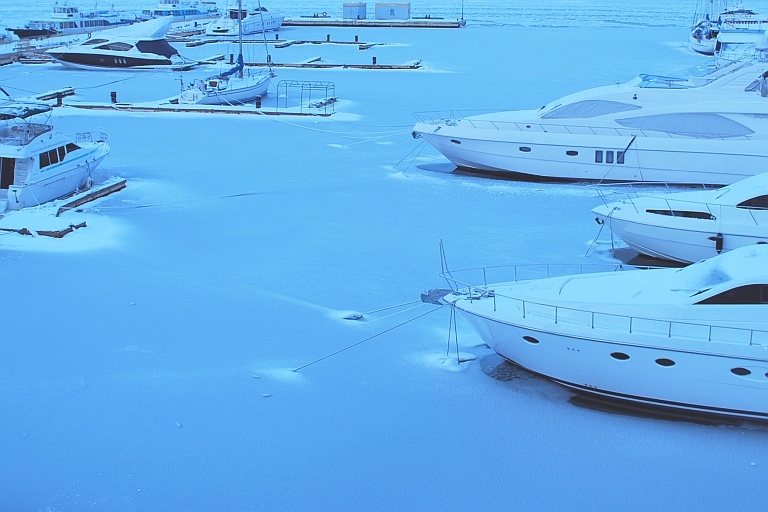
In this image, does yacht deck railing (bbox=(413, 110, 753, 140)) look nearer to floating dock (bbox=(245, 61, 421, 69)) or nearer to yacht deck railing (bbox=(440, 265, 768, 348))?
yacht deck railing (bbox=(440, 265, 768, 348))

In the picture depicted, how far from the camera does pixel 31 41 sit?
175 feet

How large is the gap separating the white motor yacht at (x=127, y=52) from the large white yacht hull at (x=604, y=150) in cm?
2359

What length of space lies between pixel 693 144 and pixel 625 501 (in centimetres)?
1251

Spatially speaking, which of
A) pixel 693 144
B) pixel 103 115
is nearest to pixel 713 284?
pixel 693 144

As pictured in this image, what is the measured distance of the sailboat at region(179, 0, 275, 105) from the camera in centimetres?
2914

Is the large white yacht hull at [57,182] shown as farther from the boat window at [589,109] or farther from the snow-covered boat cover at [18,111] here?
the boat window at [589,109]

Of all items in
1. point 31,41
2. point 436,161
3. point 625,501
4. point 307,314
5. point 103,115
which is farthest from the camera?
point 31,41

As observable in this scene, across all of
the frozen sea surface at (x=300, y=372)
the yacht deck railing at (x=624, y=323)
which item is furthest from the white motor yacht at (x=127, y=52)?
the yacht deck railing at (x=624, y=323)

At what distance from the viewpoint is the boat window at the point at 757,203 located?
13.0 m

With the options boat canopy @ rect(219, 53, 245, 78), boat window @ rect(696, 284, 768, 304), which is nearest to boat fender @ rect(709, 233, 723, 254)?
boat window @ rect(696, 284, 768, 304)

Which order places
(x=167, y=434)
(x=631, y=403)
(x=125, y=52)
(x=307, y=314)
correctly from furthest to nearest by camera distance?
(x=125, y=52), (x=307, y=314), (x=631, y=403), (x=167, y=434)

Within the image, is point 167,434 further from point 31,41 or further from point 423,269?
point 31,41

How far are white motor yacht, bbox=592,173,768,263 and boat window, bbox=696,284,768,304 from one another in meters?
4.10

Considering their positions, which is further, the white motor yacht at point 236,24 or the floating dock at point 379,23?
the floating dock at point 379,23
